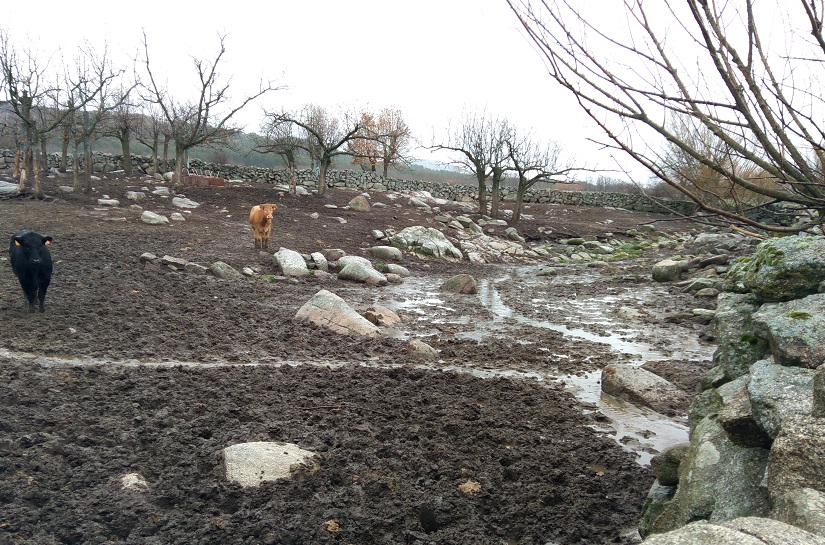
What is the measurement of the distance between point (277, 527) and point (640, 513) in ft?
7.28

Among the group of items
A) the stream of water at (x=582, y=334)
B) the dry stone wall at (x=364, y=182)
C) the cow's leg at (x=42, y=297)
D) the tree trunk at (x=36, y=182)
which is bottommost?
the stream of water at (x=582, y=334)

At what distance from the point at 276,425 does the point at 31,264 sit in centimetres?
450

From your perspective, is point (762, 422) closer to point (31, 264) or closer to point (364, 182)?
point (31, 264)

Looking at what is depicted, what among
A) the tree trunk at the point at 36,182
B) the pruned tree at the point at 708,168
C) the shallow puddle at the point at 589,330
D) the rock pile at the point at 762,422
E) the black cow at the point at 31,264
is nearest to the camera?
the rock pile at the point at 762,422

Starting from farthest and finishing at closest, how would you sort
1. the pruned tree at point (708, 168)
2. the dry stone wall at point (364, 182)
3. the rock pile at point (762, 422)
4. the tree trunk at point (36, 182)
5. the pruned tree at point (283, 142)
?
the dry stone wall at point (364, 182) → the pruned tree at point (283, 142) → the tree trunk at point (36, 182) → the pruned tree at point (708, 168) → the rock pile at point (762, 422)

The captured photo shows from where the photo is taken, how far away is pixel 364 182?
121 feet

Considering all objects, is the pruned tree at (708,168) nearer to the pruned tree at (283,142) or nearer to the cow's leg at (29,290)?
the cow's leg at (29,290)

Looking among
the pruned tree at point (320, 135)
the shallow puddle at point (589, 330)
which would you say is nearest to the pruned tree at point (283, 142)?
the pruned tree at point (320, 135)

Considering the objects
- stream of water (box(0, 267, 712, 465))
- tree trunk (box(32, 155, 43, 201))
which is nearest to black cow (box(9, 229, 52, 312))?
stream of water (box(0, 267, 712, 465))

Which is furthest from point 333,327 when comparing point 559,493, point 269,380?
point 559,493

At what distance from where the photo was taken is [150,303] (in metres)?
8.46

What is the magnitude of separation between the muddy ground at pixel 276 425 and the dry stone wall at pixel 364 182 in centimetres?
2375

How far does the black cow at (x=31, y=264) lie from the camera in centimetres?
724

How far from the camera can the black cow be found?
23.7 feet
